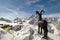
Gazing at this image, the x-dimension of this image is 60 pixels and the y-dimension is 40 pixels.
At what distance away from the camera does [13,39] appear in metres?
14.5

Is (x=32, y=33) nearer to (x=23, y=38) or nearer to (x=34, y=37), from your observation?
(x=34, y=37)

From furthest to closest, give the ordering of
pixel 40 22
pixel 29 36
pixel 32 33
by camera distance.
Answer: pixel 32 33
pixel 29 36
pixel 40 22

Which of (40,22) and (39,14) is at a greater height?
(39,14)

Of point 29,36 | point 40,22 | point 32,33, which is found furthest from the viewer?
point 32,33

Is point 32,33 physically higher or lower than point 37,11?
lower

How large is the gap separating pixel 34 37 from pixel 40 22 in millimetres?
2523

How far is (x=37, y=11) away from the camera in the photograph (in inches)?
575

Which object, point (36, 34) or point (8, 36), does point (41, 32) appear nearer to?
point (36, 34)

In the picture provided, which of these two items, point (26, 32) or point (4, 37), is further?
point (26, 32)

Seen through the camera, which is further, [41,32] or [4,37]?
[41,32]

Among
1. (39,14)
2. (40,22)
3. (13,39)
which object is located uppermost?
(39,14)

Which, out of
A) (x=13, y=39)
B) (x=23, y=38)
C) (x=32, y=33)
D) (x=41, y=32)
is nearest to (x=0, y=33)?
(x=13, y=39)

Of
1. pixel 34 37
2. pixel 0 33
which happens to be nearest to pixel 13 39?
pixel 0 33

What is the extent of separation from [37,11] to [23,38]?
3988 mm
